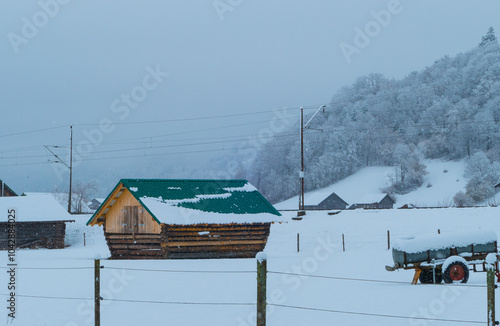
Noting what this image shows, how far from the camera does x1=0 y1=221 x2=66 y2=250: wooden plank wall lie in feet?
141

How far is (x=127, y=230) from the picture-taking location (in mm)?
30266

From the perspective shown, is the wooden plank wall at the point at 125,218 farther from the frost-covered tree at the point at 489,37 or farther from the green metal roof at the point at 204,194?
the frost-covered tree at the point at 489,37

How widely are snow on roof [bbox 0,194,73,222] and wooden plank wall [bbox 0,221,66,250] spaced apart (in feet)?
2.60

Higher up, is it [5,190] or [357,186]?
[357,186]

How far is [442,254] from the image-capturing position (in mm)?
17641

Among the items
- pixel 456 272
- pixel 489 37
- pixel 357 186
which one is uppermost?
pixel 489 37

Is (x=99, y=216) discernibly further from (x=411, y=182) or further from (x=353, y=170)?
(x=353, y=170)

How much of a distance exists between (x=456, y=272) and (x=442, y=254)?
75 cm

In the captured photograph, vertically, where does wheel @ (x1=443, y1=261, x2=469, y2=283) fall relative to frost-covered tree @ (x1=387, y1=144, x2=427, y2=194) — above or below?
below

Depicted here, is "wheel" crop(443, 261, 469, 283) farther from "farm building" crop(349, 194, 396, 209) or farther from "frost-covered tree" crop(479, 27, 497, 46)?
"frost-covered tree" crop(479, 27, 497, 46)

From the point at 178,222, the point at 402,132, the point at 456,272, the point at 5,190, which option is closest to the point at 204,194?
the point at 178,222

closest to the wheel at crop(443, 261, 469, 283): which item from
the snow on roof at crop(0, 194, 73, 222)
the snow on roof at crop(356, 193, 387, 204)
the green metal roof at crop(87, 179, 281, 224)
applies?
the green metal roof at crop(87, 179, 281, 224)

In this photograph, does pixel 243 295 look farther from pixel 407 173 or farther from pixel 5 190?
pixel 407 173

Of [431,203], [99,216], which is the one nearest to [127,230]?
[99,216]
